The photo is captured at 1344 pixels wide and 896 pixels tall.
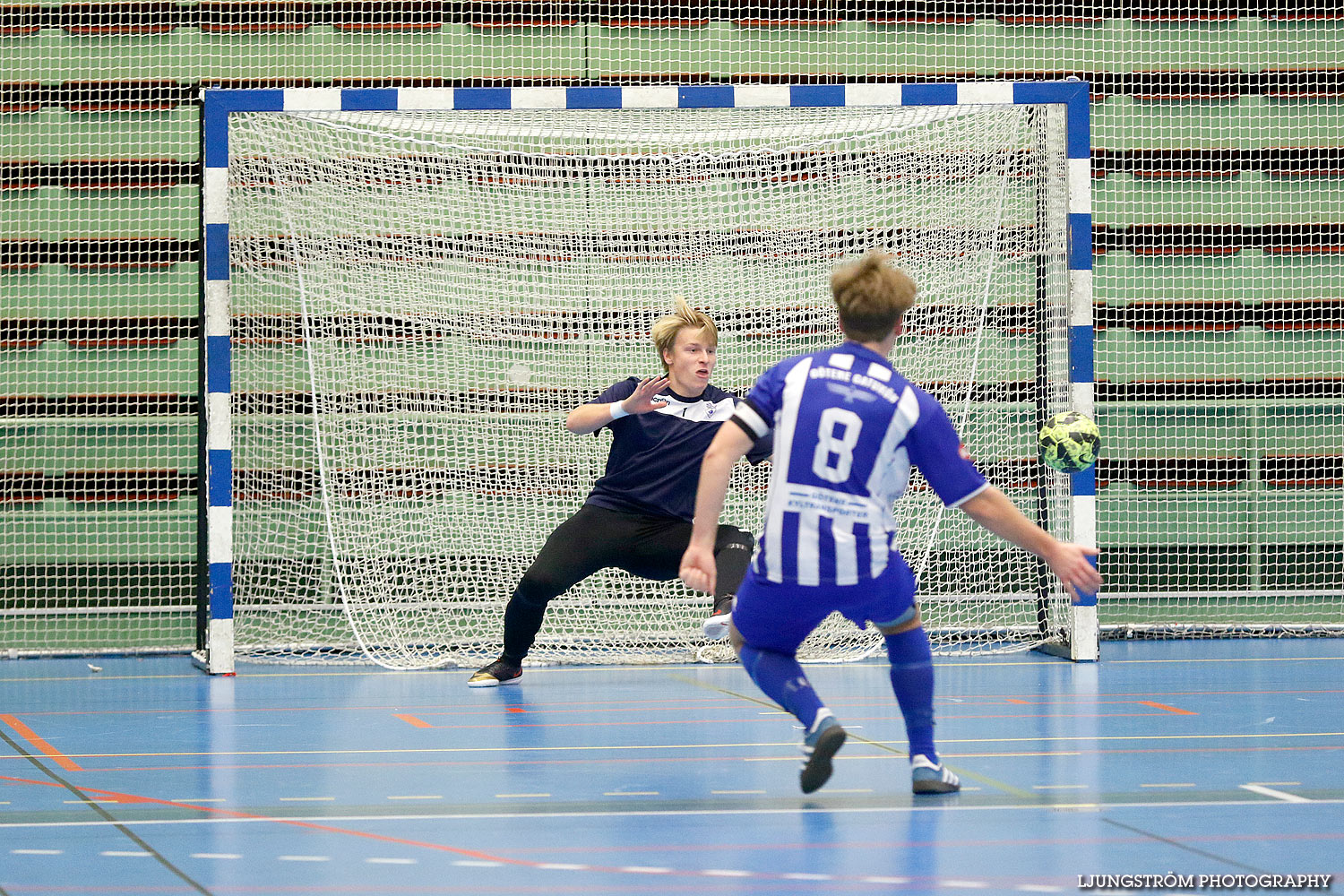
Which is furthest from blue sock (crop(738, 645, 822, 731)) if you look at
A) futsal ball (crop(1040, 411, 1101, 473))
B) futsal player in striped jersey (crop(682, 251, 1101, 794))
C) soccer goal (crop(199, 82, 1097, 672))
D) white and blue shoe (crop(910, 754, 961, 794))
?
soccer goal (crop(199, 82, 1097, 672))

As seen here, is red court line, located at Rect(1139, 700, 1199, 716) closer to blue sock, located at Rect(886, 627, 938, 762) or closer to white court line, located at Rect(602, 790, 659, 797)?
blue sock, located at Rect(886, 627, 938, 762)

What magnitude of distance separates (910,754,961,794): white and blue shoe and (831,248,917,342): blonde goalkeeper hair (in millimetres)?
1161

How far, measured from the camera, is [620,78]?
9.44m

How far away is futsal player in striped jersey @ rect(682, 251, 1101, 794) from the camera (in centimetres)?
377

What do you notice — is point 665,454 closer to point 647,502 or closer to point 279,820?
point 647,502

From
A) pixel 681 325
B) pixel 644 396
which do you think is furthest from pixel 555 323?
pixel 644 396

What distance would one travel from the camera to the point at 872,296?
3.80 m

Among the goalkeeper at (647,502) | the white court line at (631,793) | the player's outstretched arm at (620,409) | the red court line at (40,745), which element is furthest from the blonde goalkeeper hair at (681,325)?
the red court line at (40,745)

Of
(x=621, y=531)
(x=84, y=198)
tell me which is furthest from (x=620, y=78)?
(x=621, y=531)

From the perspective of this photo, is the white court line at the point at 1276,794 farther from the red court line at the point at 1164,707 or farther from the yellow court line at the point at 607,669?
the yellow court line at the point at 607,669

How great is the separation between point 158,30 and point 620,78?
2.90 metres

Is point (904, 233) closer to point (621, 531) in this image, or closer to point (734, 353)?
point (734, 353)

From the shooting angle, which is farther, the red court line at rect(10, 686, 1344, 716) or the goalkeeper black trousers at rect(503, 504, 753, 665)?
the goalkeeper black trousers at rect(503, 504, 753, 665)

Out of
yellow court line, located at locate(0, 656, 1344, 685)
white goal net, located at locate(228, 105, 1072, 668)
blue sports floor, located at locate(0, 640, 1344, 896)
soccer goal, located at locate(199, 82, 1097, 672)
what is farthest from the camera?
white goal net, located at locate(228, 105, 1072, 668)
